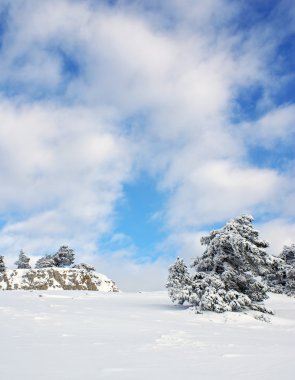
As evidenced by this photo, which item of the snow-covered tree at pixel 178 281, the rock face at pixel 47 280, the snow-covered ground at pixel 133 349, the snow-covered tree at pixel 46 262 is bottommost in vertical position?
the snow-covered ground at pixel 133 349

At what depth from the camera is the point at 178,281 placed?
59.0 ft

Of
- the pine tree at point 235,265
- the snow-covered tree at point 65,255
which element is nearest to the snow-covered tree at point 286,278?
the pine tree at point 235,265

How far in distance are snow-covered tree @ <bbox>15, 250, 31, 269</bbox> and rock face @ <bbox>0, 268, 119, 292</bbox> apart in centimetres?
1392

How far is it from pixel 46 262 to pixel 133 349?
36.6 meters

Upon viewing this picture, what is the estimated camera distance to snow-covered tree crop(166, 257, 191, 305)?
57.6 feet

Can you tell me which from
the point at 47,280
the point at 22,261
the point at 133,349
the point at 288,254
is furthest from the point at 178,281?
the point at 22,261

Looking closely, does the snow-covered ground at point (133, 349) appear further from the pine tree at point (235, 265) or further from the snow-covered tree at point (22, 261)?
the snow-covered tree at point (22, 261)

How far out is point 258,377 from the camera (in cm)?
589

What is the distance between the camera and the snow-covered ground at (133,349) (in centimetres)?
598

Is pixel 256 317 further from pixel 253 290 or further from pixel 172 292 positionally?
pixel 172 292

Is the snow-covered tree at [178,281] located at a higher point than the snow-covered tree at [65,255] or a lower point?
lower

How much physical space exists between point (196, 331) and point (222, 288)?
603 centimetres

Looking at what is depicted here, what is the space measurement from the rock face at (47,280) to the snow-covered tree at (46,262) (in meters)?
10.1

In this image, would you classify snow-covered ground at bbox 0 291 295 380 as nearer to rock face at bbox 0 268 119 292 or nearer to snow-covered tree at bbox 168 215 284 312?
snow-covered tree at bbox 168 215 284 312
